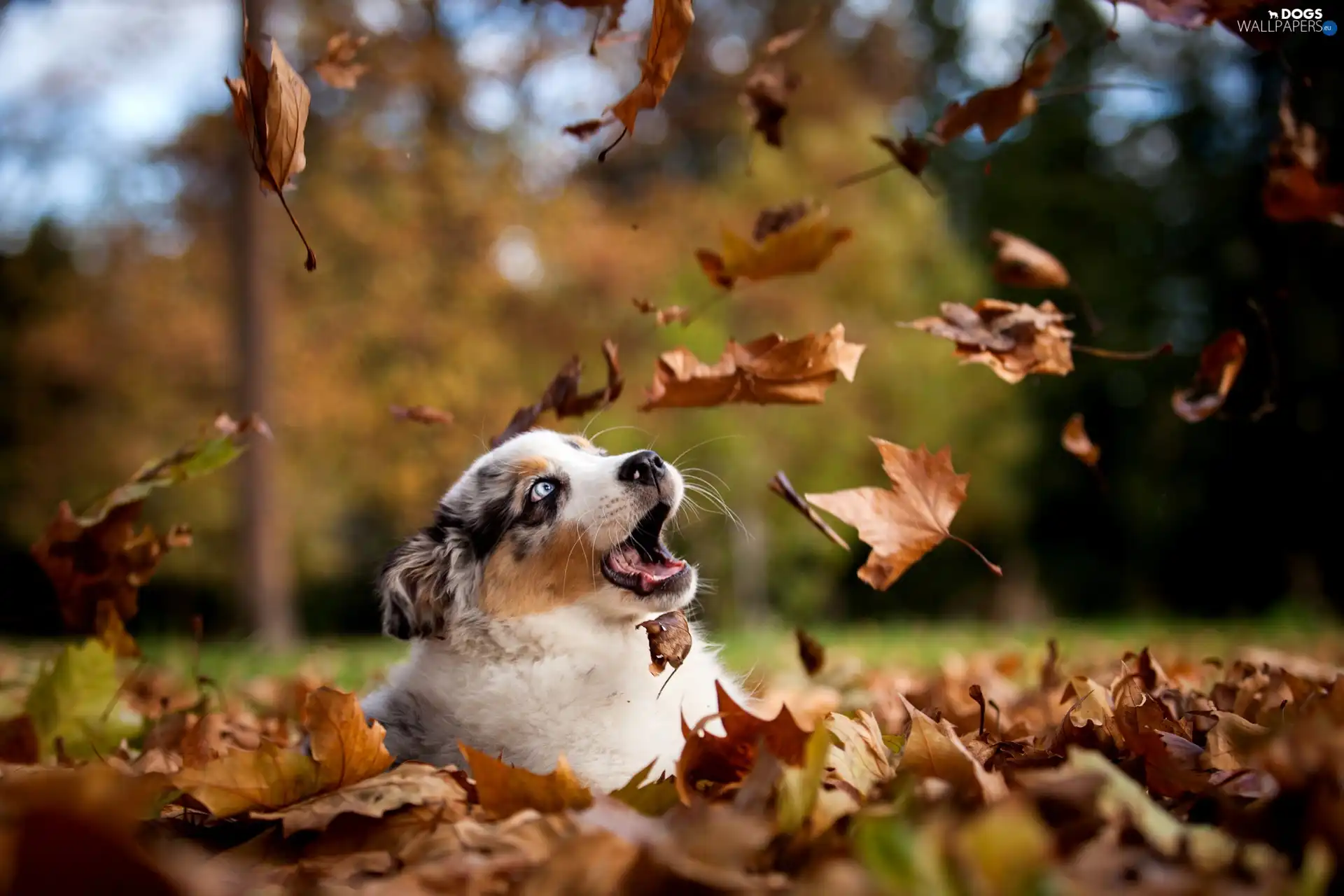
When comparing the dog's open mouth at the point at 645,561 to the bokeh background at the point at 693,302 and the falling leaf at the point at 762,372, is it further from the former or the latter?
the bokeh background at the point at 693,302

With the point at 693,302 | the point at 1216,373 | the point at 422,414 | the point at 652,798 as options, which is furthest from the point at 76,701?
the point at 693,302

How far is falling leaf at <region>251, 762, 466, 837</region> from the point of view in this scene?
1684mm

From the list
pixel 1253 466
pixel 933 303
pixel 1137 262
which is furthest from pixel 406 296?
pixel 1137 262

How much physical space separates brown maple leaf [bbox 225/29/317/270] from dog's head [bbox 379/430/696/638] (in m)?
0.96

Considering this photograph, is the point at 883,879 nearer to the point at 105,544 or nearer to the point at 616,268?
the point at 105,544

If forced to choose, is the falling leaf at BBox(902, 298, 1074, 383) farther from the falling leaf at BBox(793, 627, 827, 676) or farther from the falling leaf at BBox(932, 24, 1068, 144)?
the falling leaf at BBox(793, 627, 827, 676)

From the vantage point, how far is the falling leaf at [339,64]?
263cm

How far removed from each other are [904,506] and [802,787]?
87 centimetres

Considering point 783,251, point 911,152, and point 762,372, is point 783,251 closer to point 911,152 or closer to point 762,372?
point 762,372

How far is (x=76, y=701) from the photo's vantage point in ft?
8.61

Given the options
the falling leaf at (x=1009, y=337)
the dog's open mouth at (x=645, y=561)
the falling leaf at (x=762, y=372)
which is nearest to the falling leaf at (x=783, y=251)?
the falling leaf at (x=762, y=372)

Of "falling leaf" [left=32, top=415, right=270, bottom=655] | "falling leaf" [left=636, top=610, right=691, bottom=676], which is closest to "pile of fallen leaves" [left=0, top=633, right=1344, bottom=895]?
"falling leaf" [left=636, top=610, right=691, bottom=676]

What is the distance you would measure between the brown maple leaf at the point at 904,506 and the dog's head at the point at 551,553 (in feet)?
2.00

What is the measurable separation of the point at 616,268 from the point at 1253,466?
437 inches
